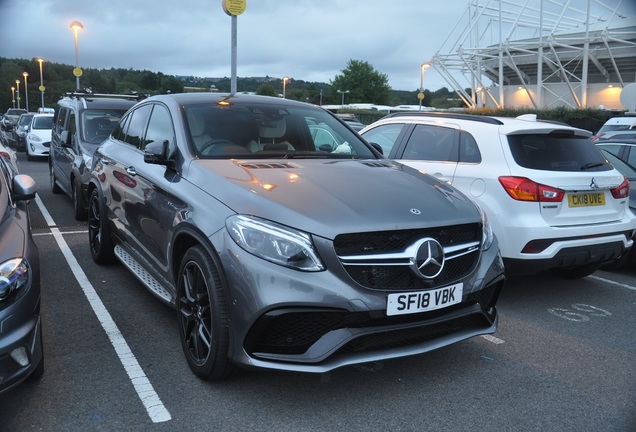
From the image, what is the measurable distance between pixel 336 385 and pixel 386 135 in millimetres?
3787

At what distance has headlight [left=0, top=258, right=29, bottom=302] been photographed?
269cm

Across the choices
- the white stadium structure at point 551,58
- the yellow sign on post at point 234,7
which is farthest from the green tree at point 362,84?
the yellow sign on post at point 234,7

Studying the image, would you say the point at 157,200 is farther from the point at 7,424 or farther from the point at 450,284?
the point at 450,284

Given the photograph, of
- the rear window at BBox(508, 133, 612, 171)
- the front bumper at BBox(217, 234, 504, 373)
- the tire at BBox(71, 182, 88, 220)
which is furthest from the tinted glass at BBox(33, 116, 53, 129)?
the front bumper at BBox(217, 234, 504, 373)

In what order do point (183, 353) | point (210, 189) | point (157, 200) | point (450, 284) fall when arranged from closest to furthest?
point (450, 284) → point (210, 189) → point (183, 353) → point (157, 200)

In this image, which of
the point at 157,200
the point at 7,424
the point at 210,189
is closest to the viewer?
the point at 7,424

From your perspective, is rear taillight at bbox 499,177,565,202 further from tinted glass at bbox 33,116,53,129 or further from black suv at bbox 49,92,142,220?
tinted glass at bbox 33,116,53,129

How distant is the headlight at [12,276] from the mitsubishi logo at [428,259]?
1.96 m

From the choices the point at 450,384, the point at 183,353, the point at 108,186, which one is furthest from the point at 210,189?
the point at 108,186

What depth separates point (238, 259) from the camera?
294 cm

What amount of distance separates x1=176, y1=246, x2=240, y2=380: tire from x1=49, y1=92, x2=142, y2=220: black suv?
408 cm

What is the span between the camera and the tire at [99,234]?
5492mm

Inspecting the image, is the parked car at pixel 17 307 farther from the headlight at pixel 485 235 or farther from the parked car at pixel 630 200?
the parked car at pixel 630 200

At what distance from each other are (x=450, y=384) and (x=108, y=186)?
11.6 feet
